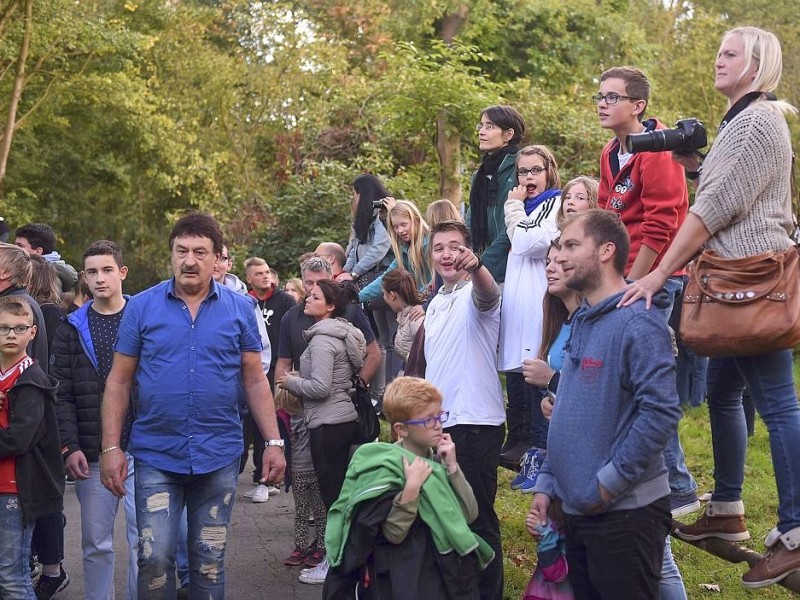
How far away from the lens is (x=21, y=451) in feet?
19.7

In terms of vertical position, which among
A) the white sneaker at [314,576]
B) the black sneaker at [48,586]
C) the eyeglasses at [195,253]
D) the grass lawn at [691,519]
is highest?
the eyeglasses at [195,253]

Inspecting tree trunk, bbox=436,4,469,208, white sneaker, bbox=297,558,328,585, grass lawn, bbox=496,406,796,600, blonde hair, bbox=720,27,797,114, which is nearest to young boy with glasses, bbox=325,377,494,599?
grass lawn, bbox=496,406,796,600

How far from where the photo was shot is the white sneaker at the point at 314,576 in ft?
25.4

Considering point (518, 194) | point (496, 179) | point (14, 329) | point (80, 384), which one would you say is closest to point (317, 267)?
point (496, 179)

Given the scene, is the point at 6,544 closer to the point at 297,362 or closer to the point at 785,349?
the point at 297,362

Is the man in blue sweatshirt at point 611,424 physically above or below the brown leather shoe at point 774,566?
above

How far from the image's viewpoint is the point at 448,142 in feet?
48.9

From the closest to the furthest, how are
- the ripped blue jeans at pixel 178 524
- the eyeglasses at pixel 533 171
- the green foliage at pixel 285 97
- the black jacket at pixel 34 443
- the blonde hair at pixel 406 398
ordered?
the blonde hair at pixel 406 398
the ripped blue jeans at pixel 178 524
the black jacket at pixel 34 443
the eyeglasses at pixel 533 171
the green foliage at pixel 285 97

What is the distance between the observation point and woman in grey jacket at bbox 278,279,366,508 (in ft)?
25.4

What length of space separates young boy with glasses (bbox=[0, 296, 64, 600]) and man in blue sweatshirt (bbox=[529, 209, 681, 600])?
121 inches

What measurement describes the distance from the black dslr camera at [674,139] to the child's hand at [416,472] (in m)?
1.84

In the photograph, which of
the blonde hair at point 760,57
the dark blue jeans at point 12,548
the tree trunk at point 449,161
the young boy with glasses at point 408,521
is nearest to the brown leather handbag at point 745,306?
the blonde hair at point 760,57

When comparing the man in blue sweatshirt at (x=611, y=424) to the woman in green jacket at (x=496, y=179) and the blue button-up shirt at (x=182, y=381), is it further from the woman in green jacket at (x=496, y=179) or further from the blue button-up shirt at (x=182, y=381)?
the woman in green jacket at (x=496, y=179)

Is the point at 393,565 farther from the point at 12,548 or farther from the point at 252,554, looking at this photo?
the point at 252,554
